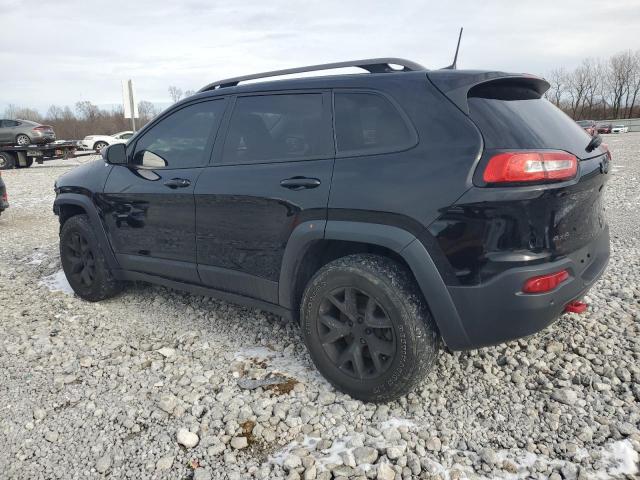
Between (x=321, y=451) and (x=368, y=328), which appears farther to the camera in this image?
(x=368, y=328)

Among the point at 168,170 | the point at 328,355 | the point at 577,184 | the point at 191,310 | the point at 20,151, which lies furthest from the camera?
the point at 20,151

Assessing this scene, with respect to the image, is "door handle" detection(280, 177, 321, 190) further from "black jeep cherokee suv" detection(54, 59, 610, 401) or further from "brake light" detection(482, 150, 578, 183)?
"brake light" detection(482, 150, 578, 183)

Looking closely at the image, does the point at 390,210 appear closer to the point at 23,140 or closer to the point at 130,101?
the point at 130,101

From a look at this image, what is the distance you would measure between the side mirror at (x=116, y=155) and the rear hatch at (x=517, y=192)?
254 centimetres

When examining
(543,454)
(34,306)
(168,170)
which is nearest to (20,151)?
(34,306)

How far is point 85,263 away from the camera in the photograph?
4.38 meters

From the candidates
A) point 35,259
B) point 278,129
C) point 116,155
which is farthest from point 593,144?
point 35,259

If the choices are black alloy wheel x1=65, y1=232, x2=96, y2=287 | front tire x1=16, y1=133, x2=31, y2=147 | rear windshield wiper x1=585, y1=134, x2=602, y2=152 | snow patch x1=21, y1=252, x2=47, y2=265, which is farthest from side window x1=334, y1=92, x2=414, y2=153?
front tire x1=16, y1=133, x2=31, y2=147

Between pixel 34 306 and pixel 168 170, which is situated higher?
pixel 168 170

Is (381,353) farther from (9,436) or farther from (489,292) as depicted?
(9,436)

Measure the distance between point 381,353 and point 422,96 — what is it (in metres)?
1.34

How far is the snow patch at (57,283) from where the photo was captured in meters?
4.75

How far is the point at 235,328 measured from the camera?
12.4 ft

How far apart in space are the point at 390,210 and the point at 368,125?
0.53 metres
